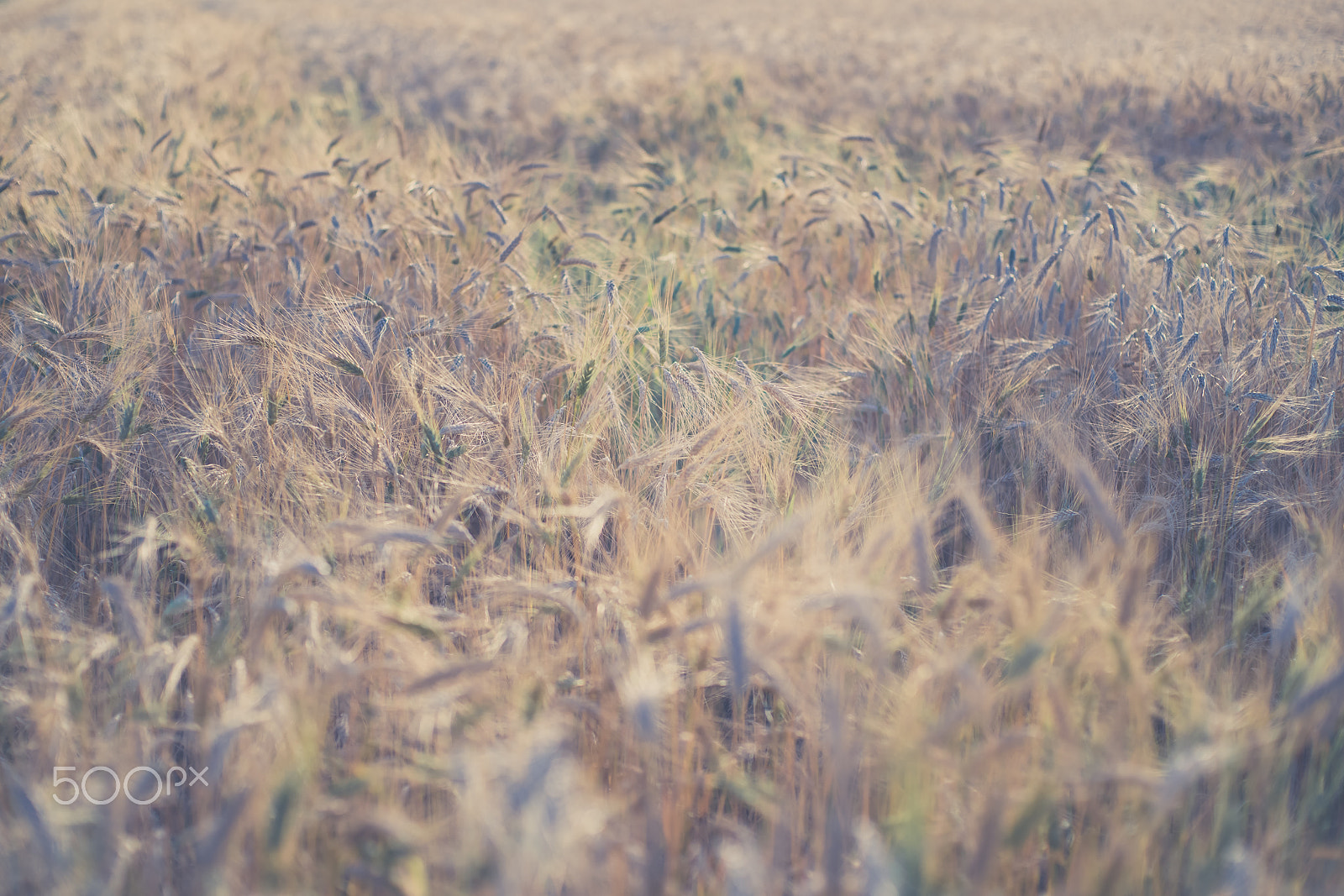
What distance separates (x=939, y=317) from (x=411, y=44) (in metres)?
8.48

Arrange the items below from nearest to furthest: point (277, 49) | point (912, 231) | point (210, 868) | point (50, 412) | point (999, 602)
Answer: point (210, 868) → point (999, 602) → point (50, 412) → point (912, 231) → point (277, 49)

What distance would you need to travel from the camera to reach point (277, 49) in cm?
818

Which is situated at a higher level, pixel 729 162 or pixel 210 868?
pixel 729 162

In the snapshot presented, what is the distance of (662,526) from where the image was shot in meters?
1.55

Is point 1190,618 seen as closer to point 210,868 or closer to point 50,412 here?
point 210,868

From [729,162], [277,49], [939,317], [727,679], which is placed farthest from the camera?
[277,49]

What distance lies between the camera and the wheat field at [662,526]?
39.2 inches

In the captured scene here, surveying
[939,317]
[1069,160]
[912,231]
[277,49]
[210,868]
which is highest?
[277,49]

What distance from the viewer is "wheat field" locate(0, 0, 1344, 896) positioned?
997 mm

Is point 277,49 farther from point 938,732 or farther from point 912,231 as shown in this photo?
point 938,732

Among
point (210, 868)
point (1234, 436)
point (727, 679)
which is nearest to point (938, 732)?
point (727, 679)

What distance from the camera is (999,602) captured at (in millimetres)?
1167

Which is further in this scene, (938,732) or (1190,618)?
(1190,618)

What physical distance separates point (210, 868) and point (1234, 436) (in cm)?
235
